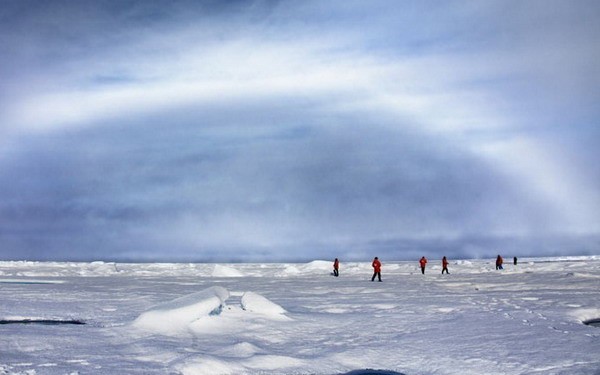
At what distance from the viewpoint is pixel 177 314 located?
11.8 meters

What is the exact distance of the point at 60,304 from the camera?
16281 mm

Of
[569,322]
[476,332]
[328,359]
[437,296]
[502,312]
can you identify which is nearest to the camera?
[328,359]

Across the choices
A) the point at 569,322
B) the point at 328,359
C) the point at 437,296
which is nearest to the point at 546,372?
the point at 328,359

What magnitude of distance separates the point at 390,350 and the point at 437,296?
35.4 feet

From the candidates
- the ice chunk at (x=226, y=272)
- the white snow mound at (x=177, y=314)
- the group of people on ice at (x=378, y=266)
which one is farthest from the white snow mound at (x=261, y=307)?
the ice chunk at (x=226, y=272)

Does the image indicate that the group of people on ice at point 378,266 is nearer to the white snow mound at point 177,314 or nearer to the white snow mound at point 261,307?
the white snow mound at point 261,307

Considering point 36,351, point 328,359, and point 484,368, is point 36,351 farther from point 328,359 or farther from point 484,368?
point 484,368

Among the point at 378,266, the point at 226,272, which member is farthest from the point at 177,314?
the point at 226,272

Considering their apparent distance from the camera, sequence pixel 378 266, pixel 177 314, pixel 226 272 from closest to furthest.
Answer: pixel 177 314, pixel 378 266, pixel 226 272

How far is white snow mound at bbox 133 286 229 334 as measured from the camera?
11.4 m

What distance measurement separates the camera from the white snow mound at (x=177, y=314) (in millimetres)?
11438

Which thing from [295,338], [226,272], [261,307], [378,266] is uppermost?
[378,266]

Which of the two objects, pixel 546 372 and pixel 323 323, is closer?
pixel 546 372

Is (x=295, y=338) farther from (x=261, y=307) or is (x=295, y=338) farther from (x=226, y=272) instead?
(x=226, y=272)
